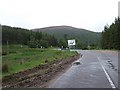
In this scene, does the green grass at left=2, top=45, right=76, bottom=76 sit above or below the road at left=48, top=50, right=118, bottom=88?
above

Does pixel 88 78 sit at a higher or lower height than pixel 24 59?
lower

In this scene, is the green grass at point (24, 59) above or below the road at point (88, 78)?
above

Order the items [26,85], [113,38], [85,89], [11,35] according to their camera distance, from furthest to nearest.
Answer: [11,35] < [113,38] < [26,85] < [85,89]

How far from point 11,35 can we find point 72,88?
151 m

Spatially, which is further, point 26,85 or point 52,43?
point 52,43

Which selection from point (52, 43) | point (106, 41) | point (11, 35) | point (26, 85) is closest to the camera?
point (26, 85)

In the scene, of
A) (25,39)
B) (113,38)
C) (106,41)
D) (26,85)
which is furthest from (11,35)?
(26,85)

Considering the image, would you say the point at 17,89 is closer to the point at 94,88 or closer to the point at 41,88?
the point at 41,88

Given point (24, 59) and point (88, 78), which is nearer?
point (88, 78)

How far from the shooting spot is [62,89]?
12.5 meters

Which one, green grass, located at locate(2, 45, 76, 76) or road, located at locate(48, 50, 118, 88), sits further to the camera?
green grass, located at locate(2, 45, 76, 76)

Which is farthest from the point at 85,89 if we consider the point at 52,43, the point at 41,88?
the point at 52,43

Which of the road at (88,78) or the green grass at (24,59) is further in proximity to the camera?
the green grass at (24,59)

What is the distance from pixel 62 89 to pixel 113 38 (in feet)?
285
